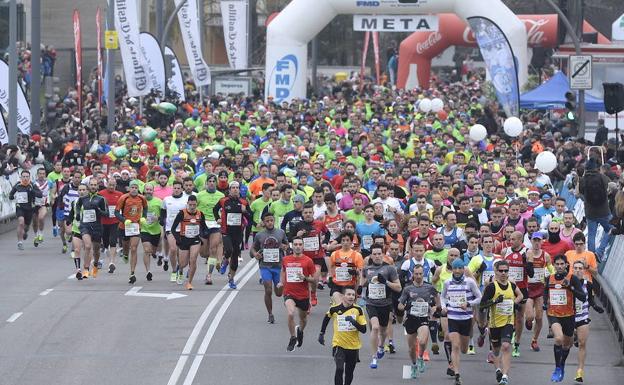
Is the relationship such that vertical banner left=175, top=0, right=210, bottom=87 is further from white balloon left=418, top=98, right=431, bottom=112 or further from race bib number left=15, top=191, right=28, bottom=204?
race bib number left=15, top=191, right=28, bottom=204

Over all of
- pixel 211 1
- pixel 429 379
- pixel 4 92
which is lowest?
pixel 429 379

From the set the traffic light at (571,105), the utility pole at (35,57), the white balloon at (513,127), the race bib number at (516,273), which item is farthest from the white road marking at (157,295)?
the utility pole at (35,57)

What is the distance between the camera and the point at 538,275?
19953 millimetres

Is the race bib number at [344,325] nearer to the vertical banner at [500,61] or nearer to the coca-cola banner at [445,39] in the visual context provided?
the vertical banner at [500,61]

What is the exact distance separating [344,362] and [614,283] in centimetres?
620

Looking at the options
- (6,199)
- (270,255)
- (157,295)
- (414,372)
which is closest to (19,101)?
(6,199)

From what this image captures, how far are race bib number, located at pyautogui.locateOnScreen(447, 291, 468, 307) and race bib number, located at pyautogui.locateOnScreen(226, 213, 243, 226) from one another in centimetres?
651

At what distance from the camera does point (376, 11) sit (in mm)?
46281

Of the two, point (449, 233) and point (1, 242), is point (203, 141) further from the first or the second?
point (449, 233)

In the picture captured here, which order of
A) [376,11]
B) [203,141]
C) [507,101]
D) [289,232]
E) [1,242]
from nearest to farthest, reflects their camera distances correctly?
1. [289,232]
2. [1,242]
3. [203,141]
4. [507,101]
5. [376,11]

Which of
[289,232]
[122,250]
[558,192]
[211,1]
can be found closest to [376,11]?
[558,192]

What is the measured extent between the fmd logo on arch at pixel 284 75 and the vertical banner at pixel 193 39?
2.02 m

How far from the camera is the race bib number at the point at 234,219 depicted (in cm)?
2425

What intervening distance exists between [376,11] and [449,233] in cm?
2579
